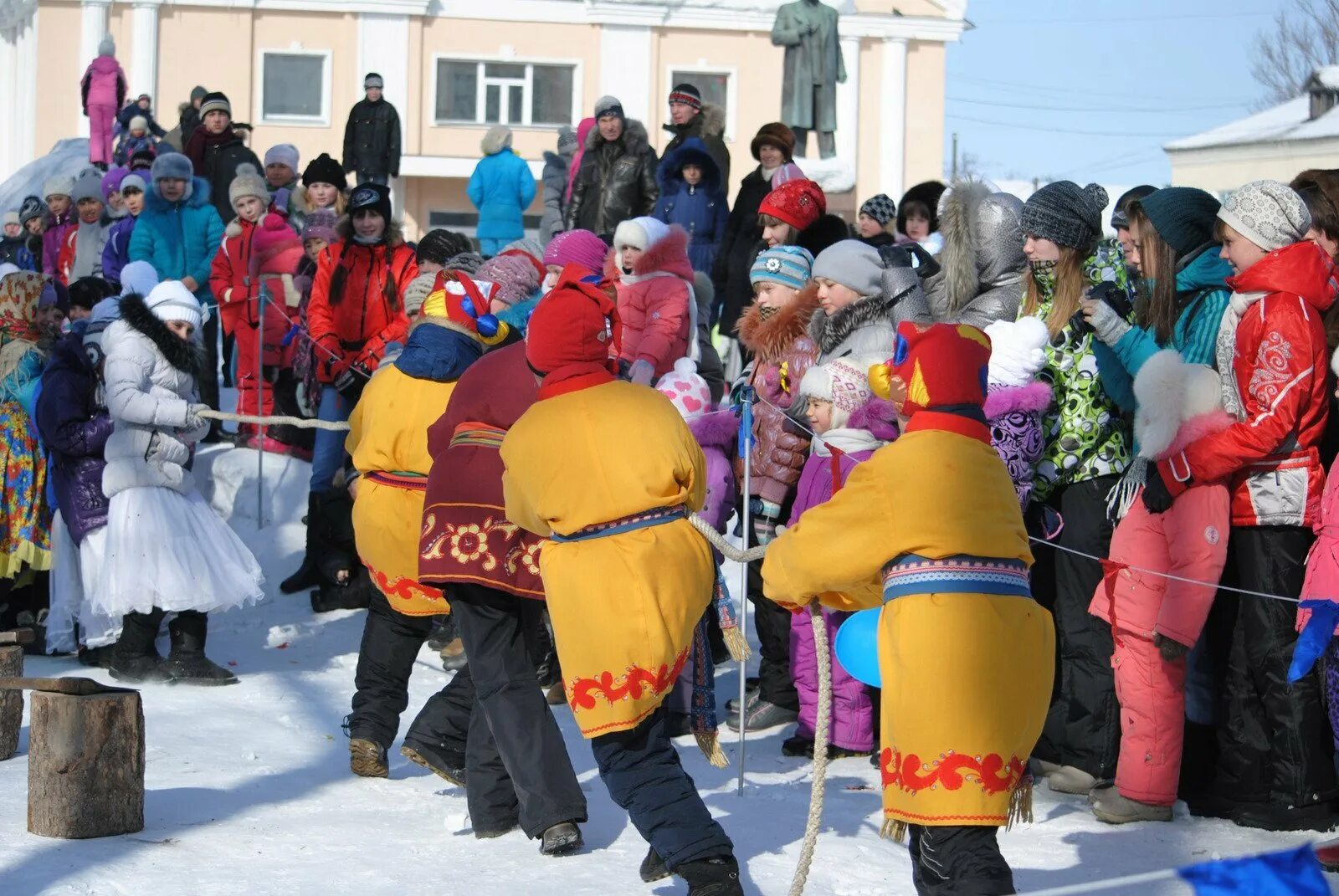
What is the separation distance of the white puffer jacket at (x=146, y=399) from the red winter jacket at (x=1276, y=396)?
4.87 metres

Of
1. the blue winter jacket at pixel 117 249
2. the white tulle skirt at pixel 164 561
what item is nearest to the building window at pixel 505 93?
the blue winter jacket at pixel 117 249

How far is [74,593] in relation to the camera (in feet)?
29.0

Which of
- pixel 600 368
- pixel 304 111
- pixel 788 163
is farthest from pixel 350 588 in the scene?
pixel 304 111

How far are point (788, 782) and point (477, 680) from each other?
163 centimetres

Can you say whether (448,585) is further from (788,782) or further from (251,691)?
(251,691)

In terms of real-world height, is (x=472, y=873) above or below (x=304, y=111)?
below

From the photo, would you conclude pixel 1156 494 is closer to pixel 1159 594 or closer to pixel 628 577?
pixel 1159 594

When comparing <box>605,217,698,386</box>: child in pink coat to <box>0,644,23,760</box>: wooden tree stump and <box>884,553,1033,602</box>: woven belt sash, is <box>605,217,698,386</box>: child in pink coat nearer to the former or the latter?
<box>0,644,23,760</box>: wooden tree stump

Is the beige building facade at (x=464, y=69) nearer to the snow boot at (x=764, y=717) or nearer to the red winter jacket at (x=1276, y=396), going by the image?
the snow boot at (x=764, y=717)

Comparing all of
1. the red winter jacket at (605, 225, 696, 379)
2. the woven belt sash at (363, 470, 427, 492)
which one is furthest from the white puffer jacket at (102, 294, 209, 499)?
the woven belt sash at (363, 470, 427, 492)

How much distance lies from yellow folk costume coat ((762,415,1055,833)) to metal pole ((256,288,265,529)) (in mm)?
7325

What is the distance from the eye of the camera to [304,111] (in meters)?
28.5

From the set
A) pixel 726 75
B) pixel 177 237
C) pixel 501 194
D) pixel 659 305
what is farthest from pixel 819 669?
pixel 726 75

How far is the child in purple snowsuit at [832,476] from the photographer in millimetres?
6598
